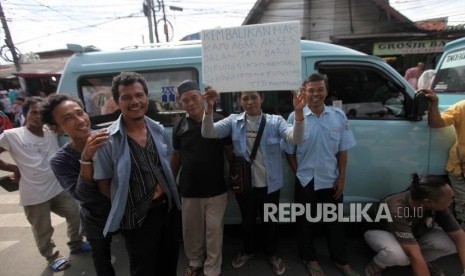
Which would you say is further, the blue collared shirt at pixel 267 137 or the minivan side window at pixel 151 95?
the minivan side window at pixel 151 95

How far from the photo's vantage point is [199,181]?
2.54m

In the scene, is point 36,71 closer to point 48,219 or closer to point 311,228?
point 48,219

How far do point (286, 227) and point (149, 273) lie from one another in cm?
205

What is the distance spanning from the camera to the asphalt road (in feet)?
9.40

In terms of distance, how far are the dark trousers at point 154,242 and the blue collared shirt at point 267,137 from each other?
32.0 inches

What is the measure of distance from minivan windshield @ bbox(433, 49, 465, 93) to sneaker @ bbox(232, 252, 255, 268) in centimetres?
326

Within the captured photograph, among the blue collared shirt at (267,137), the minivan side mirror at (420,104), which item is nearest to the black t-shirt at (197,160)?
the blue collared shirt at (267,137)

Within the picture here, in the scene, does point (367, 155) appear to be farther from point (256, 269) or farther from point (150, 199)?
point (150, 199)

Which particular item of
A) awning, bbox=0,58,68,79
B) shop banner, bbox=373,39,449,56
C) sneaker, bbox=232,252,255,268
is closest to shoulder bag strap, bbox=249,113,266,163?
sneaker, bbox=232,252,255,268

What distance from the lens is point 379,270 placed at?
2672 mm

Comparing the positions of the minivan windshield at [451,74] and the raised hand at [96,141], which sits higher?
the minivan windshield at [451,74]

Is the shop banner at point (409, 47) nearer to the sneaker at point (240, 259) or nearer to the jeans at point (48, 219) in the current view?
the sneaker at point (240, 259)

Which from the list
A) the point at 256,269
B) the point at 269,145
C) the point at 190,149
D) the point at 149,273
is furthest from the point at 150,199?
the point at 256,269

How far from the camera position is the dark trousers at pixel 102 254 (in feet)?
7.12
